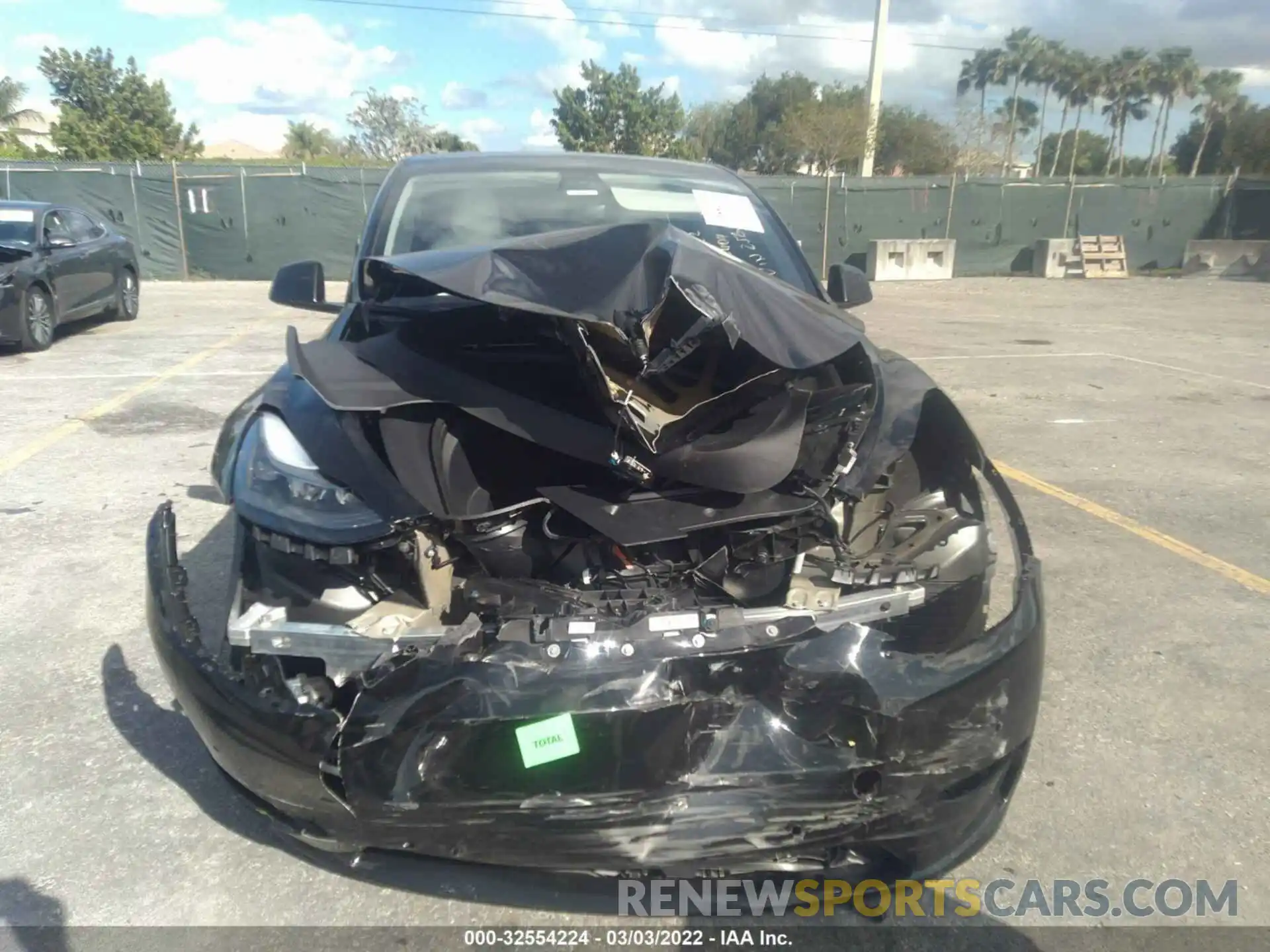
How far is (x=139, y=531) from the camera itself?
497cm

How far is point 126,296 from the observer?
13.1m

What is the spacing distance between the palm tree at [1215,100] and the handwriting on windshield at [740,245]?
152 ft

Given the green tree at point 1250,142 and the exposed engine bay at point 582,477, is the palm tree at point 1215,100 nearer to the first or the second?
the green tree at point 1250,142

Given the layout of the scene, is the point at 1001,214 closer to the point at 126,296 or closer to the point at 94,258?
the point at 126,296

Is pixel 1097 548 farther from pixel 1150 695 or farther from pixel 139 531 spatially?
pixel 139 531

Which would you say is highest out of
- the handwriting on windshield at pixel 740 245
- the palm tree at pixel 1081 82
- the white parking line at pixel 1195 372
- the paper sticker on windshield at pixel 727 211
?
the palm tree at pixel 1081 82

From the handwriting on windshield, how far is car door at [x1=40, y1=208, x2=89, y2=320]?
363 inches

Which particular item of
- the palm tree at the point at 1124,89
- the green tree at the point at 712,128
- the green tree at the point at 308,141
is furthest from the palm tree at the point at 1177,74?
the green tree at the point at 308,141

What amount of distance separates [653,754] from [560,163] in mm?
3039

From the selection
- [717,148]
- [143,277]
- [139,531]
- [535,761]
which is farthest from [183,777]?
[717,148]

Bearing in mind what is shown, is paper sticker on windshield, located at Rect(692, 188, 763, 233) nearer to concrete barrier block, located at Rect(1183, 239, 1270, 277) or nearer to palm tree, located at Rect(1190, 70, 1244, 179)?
concrete barrier block, located at Rect(1183, 239, 1270, 277)

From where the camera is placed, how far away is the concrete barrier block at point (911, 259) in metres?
22.3

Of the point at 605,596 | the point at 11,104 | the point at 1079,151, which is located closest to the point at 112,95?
the point at 11,104

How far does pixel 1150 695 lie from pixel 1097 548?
1586 millimetres
